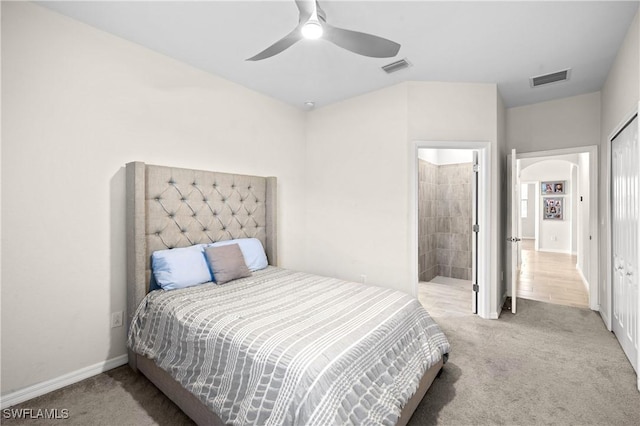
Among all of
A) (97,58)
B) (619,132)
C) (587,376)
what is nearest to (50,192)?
(97,58)

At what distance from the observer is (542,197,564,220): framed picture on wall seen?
27.0ft

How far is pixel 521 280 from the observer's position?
200 inches

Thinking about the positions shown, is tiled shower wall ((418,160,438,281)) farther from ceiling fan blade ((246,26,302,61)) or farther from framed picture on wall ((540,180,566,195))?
framed picture on wall ((540,180,566,195))

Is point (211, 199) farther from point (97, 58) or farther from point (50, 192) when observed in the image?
point (97, 58)

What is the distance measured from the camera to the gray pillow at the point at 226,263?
8.13 ft

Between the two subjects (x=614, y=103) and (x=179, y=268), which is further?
(x=614, y=103)

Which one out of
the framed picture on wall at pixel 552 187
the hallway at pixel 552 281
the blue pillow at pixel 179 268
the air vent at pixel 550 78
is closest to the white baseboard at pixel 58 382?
the blue pillow at pixel 179 268

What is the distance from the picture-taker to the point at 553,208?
27.5ft

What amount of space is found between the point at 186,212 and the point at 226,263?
0.60 metres

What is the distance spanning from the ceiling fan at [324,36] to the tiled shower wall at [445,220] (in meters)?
3.27

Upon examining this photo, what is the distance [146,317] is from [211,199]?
117 centimetres

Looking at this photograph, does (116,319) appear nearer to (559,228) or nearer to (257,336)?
(257,336)

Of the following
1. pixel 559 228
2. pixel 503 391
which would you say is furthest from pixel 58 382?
pixel 559 228

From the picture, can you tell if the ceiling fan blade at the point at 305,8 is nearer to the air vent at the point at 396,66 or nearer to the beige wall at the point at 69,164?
the air vent at the point at 396,66
